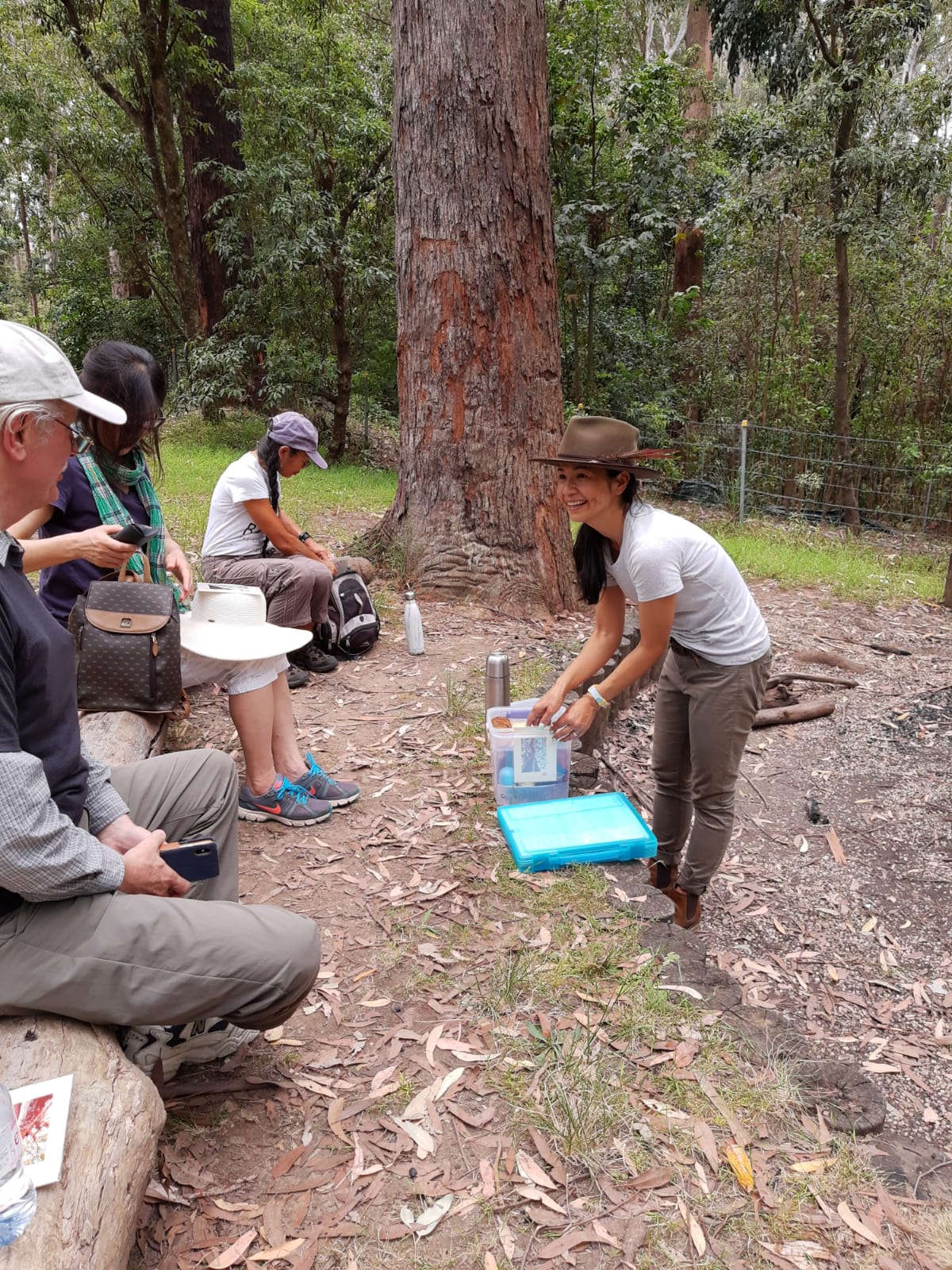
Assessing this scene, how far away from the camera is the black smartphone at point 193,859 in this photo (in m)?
2.32

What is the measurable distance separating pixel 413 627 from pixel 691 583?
2.36 meters

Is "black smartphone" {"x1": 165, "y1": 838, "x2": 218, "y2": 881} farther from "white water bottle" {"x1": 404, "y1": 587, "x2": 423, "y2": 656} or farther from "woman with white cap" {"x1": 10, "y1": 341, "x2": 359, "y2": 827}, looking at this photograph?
"white water bottle" {"x1": 404, "y1": 587, "x2": 423, "y2": 656}

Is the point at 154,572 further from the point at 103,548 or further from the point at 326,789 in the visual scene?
the point at 326,789

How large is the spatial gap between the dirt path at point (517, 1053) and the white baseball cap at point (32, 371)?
172cm

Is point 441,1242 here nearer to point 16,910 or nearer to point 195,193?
point 16,910

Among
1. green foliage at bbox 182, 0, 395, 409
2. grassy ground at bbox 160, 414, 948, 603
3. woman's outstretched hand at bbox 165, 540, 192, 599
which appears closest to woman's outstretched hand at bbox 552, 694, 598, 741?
woman's outstretched hand at bbox 165, 540, 192, 599

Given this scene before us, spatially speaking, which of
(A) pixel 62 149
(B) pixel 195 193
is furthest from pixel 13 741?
(A) pixel 62 149

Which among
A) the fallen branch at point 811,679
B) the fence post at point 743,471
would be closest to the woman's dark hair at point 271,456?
the fallen branch at point 811,679

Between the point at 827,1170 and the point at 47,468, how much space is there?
2.44 meters

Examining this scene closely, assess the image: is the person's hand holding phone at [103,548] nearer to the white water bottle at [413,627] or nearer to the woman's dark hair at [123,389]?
the woman's dark hair at [123,389]

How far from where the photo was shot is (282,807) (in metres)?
3.59

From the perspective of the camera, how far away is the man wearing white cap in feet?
5.99

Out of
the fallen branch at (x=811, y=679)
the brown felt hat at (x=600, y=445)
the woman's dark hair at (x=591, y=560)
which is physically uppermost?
the brown felt hat at (x=600, y=445)

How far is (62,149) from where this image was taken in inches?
572
